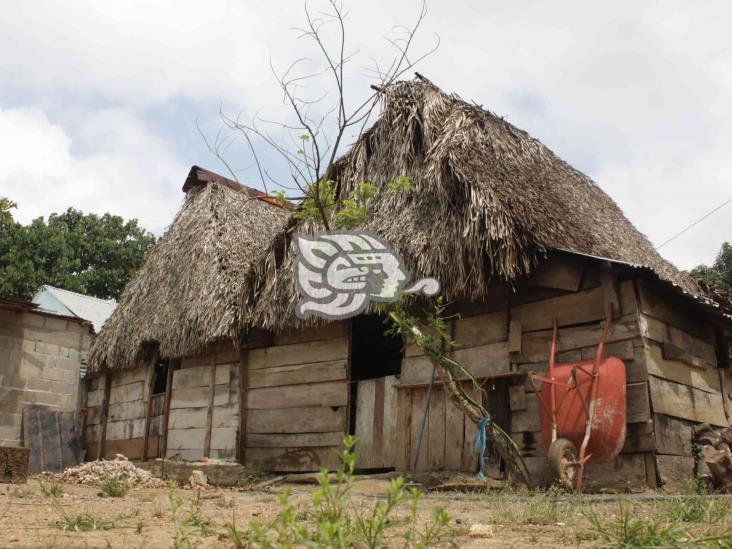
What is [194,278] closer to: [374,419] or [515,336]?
[374,419]

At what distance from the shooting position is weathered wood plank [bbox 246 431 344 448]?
29.2ft

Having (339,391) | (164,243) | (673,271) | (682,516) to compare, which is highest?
(164,243)

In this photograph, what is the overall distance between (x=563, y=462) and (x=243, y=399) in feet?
16.5

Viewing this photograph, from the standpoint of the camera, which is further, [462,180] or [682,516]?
[462,180]

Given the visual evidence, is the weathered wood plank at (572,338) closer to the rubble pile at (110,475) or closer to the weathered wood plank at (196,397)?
the rubble pile at (110,475)

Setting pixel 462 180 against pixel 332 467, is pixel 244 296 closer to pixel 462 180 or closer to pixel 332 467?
pixel 332 467

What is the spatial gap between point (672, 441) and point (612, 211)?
4.99 metres

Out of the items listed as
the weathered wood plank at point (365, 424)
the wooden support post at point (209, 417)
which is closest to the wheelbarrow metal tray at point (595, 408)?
the weathered wood plank at point (365, 424)

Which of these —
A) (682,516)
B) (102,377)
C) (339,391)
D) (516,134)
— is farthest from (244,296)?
(682,516)

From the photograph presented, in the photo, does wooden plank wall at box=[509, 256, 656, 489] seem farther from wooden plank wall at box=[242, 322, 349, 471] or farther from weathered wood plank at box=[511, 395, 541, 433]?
wooden plank wall at box=[242, 322, 349, 471]

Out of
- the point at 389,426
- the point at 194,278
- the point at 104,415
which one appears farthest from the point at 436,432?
the point at 104,415

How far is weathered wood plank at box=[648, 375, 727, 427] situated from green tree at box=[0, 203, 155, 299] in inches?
793

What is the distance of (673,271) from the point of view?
34.3ft

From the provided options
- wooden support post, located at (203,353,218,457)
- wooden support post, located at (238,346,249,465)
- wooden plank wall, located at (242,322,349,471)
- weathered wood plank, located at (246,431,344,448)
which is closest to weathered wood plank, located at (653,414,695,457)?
weathered wood plank, located at (246,431,344,448)
